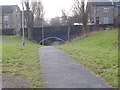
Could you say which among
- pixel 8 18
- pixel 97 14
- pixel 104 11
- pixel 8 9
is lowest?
pixel 8 18

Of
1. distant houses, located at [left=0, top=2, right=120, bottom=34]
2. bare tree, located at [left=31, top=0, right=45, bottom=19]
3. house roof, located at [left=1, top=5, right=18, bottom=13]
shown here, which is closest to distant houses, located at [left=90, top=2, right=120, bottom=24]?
distant houses, located at [left=0, top=2, right=120, bottom=34]

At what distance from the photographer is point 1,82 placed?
6.90m

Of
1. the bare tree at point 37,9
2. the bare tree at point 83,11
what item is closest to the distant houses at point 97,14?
the bare tree at point 37,9

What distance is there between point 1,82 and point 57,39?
60097 mm

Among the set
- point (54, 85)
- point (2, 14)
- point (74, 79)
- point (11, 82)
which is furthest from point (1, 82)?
point (2, 14)

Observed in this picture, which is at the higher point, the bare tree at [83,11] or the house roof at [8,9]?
the house roof at [8,9]

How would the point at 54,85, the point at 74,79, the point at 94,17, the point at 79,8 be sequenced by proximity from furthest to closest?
the point at 94,17
the point at 79,8
the point at 74,79
the point at 54,85

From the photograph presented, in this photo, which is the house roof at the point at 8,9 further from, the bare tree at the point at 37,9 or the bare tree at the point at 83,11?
the bare tree at the point at 83,11

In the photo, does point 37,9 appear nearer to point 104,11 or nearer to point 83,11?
point 83,11

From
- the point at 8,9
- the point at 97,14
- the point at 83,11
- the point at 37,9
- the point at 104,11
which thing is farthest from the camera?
the point at 8,9

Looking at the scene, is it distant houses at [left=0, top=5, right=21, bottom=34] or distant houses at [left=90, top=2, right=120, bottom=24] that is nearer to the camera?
distant houses at [left=90, top=2, right=120, bottom=24]

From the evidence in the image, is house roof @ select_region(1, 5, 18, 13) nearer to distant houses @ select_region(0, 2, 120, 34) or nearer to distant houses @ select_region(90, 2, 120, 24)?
distant houses @ select_region(0, 2, 120, 34)

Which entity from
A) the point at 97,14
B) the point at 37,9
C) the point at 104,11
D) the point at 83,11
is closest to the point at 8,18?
the point at 37,9

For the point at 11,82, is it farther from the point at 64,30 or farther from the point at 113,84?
the point at 64,30
